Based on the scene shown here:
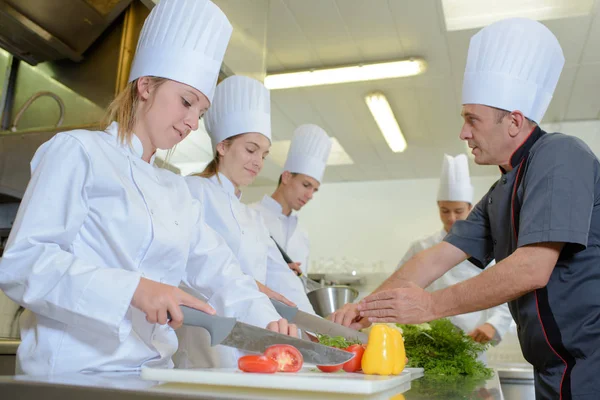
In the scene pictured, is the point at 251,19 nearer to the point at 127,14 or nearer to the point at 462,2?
the point at 127,14

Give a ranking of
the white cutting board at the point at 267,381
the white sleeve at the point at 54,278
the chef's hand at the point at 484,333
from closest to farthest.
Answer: the white cutting board at the point at 267,381, the white sleeve at the point at 54,278, the chef's hand at the point at 484,333

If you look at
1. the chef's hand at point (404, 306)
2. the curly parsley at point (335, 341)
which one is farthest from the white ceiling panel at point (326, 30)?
the curly parsley at point (335, 341)

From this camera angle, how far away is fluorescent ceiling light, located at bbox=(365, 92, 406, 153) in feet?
18.3

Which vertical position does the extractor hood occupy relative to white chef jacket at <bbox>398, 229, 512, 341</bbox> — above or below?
above

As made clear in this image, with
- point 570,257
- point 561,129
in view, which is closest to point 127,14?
point 570,257

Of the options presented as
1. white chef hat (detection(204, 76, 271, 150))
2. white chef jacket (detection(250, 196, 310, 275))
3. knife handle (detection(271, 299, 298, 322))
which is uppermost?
white chef hat (detection(204, 76, 271, 150))

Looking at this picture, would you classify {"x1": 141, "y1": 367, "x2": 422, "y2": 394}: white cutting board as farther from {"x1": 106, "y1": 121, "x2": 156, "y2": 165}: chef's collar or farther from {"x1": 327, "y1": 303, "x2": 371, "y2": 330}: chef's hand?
{"x1": 327, "y1": 303, "x2": 371, "y2": 330}: chef's hand

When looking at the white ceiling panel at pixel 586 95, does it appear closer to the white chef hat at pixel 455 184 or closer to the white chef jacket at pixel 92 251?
the white chef hat at pixel 455 184

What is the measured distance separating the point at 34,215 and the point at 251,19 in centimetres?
272

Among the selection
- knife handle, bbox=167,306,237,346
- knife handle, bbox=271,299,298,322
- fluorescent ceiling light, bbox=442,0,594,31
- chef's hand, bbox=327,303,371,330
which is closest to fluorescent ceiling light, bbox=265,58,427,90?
fluorescent ceiling light, bbox=442,0,594,31

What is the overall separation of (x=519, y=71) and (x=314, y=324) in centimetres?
109

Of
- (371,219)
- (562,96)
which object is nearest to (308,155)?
(562,96)

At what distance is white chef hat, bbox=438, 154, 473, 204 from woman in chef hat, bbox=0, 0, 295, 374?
2793 millimetres

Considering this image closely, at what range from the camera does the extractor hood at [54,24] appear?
8.54 ft
